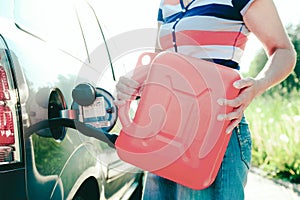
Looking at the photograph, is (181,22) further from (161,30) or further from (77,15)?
(77,15)

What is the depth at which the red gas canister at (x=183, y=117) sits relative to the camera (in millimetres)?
1800

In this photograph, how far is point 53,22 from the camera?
229 cm

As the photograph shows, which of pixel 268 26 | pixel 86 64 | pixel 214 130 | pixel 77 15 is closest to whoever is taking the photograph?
pixel 214 130

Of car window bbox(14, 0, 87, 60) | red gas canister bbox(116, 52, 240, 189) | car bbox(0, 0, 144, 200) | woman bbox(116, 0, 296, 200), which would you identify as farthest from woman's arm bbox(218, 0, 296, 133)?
car window bbox(14, 0, 87, 60)

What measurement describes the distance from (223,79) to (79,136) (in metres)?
0.69

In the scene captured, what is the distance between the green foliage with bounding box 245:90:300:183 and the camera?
6.21 meters

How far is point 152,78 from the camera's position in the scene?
6.06ft

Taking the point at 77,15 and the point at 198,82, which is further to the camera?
the point at 77,15

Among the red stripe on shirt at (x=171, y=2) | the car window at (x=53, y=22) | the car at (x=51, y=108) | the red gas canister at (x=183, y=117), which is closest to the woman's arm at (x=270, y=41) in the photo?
the red gas canister at (x=183, y=117)

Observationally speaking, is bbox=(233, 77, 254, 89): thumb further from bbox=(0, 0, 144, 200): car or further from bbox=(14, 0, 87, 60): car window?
bbox=(14, 0, 87, 60): car window

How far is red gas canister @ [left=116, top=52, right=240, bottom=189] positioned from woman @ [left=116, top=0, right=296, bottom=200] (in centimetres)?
12

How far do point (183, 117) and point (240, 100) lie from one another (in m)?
0.19

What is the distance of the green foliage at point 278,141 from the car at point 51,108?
3982 mm

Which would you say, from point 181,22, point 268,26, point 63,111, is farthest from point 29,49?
point 268,26
